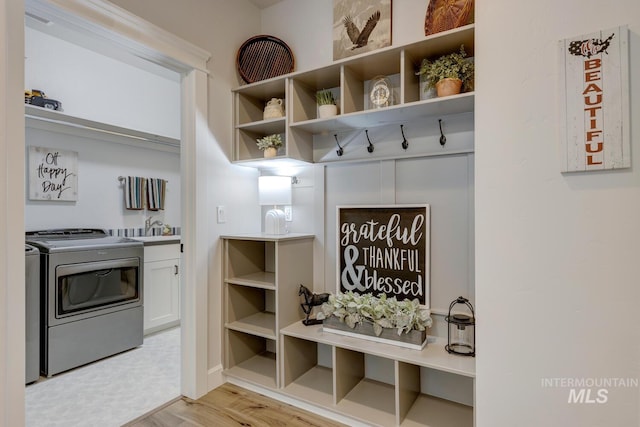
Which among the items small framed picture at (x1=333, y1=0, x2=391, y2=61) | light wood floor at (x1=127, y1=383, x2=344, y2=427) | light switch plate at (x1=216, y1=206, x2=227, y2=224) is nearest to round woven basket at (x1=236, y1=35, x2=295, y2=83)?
small framed picture at (x1=333, y1=0, x2=391, y2=61)

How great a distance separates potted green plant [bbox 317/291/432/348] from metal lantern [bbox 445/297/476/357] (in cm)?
13

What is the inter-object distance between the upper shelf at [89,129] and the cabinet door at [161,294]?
4.31 ft

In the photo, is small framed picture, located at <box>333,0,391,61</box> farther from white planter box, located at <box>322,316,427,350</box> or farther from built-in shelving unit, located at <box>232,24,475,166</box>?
white planter box, located at <box>322,316,427,350</box>

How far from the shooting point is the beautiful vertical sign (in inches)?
49.2

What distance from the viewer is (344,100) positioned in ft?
6.69

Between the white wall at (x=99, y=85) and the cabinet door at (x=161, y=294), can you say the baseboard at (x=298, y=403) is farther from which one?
the white wall at (x=99, y=85)

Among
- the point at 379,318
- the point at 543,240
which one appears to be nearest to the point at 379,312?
the point at 379,318

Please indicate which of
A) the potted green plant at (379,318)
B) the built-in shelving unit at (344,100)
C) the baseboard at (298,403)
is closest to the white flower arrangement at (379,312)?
the potted green plant at (379,318)

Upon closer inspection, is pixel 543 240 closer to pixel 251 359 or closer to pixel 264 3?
pixel 251 359

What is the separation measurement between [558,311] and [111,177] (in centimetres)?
385

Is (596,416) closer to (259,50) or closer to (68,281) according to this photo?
(259,50)

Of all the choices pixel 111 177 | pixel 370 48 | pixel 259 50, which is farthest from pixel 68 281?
pixel 370 48

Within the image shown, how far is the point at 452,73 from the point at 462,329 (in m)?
1.35

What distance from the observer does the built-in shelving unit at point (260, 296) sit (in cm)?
222
